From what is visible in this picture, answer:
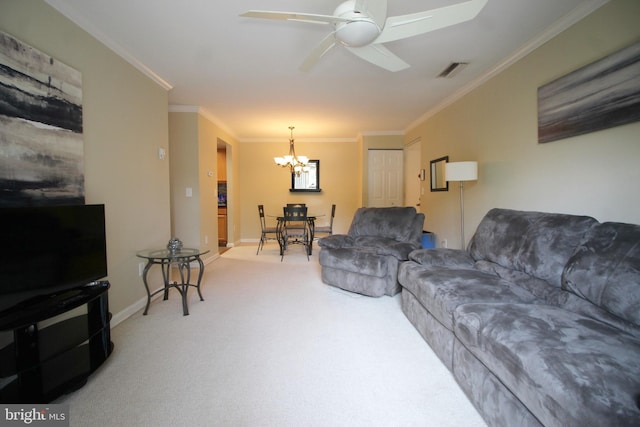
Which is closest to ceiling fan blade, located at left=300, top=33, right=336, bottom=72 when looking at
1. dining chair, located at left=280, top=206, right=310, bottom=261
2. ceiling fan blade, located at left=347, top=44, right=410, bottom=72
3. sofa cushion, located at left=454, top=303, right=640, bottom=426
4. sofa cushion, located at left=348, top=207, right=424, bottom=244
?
ceiling fan blade, located at left=347, top=44, right=410, bottom=72

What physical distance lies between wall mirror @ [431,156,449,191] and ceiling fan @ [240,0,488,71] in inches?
112

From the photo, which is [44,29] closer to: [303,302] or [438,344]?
[303,302]

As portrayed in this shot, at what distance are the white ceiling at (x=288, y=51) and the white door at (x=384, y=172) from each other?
5.35ft

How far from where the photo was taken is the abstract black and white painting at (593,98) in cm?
170

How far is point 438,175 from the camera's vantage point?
174 inches

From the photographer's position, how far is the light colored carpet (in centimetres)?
138

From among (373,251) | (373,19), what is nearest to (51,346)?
(373,19)

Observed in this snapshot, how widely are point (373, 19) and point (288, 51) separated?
1350 millimetres

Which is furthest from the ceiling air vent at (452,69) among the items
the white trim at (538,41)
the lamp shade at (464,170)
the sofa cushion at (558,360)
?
the sofa cushion at (558,360)

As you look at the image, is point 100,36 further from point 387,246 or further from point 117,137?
point 387,246

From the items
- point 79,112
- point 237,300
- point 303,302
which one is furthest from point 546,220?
point 79,112

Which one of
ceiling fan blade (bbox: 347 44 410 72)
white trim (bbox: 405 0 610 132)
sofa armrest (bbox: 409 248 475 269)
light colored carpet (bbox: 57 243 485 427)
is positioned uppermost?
white trim (bbox: 405 0 610 132)

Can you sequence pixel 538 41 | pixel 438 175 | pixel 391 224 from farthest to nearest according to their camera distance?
pixel 438 175, pixel 391 224, pixel 538 41

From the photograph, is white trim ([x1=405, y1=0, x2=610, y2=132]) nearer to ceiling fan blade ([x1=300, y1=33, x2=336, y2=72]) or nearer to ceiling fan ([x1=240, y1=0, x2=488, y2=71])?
ceiling fan ([x1=240, y1=0, x2=488, y2=71])
